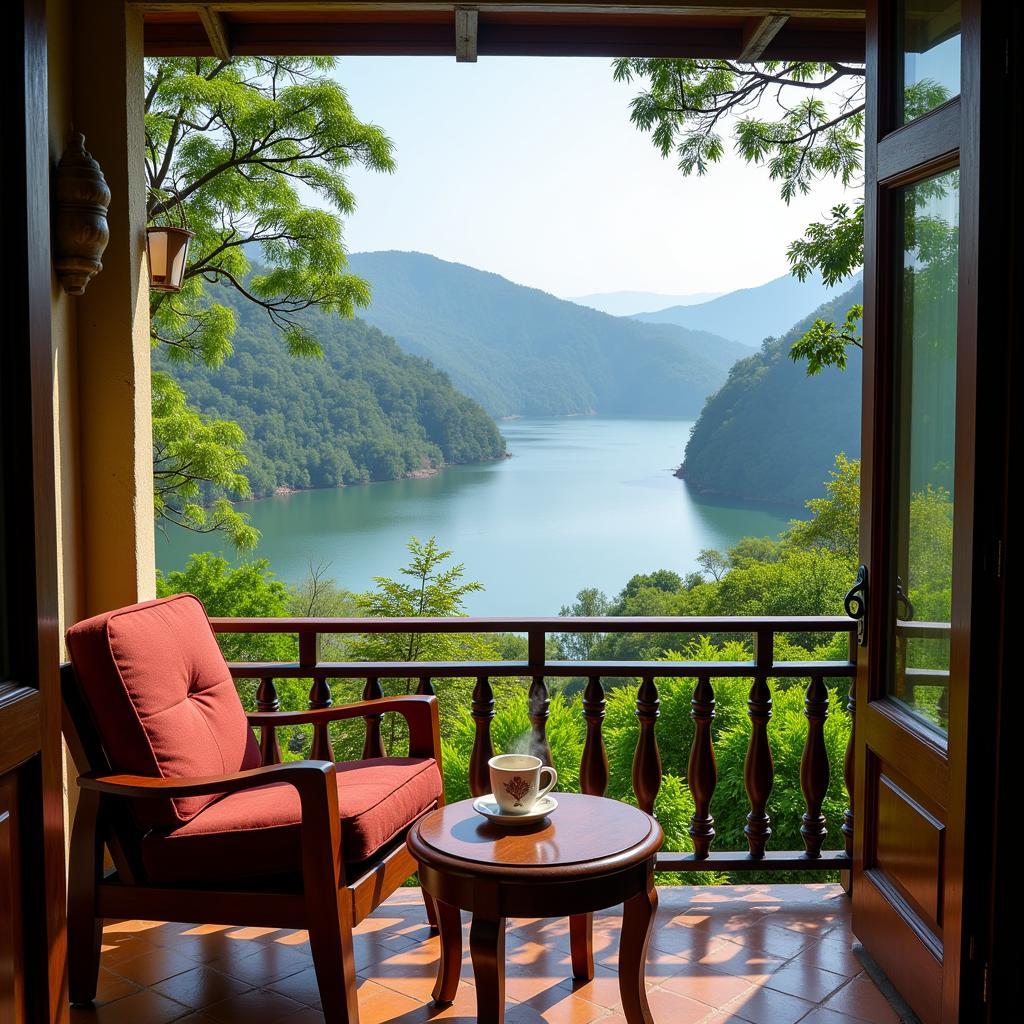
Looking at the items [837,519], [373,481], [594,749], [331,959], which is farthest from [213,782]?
[373,481]

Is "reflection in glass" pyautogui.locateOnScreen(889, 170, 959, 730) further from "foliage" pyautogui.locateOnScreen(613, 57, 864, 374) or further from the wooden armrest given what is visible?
"foliage" pyautogui.locateOnScreen(613, 57, 864, 374)

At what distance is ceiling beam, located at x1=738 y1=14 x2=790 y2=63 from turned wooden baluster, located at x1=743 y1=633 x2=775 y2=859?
186 centimetres

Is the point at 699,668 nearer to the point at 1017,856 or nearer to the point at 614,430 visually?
the point at 1017,856

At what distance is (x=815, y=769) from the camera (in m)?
3.18

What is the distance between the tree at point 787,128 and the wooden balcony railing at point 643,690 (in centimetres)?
518

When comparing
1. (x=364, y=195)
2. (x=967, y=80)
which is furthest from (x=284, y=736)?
(x=364, y=195)

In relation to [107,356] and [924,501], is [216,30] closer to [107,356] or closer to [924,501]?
[107,356]

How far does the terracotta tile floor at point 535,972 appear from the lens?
239 centimetres

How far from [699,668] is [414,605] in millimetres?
11156

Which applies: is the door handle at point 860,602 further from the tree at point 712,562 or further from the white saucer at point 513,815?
the tree at point 712,562

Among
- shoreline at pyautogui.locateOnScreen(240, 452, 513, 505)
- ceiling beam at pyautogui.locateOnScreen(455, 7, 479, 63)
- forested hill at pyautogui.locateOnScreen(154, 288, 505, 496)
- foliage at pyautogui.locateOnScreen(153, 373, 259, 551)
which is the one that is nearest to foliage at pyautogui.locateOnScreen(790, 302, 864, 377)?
ceiling beam at pyautogui.locateOnScreen(455, 7, 479, 63)

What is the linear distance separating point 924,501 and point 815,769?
1.21 metres

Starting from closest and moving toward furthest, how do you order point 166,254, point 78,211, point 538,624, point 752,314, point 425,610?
point 78,211
point 538,624
point 166,254
point 425,610
point 752,314

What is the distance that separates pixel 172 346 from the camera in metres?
11.0
